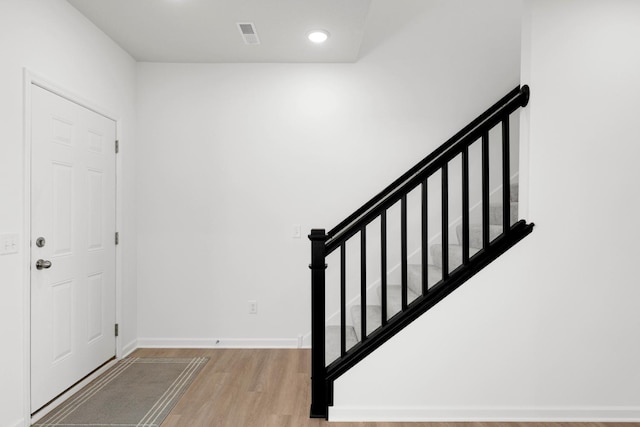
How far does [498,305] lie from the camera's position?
2186 mm

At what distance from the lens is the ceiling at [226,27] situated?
2.50 m

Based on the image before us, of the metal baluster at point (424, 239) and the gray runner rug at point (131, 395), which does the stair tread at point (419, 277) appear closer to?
the metal baluster at point (424, 239)

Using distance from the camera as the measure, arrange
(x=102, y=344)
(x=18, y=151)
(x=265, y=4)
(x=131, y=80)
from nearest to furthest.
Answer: (x=18, y=151) → (x=265, y=4) → (x=102, y=344) → (x=131, y=80)

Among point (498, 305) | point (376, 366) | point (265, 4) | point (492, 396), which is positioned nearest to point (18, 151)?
point (265, 4)

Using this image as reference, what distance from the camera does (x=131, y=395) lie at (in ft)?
8.21

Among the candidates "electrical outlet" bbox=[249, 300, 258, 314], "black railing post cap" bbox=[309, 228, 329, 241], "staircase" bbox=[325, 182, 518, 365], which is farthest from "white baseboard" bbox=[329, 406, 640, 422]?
"electrical outlet" bbox=[249, 300, 258, 314]

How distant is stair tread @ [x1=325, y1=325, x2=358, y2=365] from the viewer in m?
2.55

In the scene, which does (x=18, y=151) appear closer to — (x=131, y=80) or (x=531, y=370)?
(x=131, y=80)

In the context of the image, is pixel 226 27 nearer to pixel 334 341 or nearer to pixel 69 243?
pixel 69 243

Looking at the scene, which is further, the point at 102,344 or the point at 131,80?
A: the point at 131,80

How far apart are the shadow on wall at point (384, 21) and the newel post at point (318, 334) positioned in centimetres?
199

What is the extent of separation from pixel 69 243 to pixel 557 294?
3077mm

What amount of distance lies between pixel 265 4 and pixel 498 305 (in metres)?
2.35

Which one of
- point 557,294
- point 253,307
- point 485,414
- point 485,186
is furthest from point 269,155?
point 485,414
